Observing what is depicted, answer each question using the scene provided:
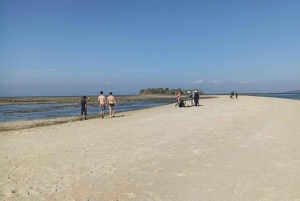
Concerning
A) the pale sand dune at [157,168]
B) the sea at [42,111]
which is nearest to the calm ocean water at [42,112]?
the sea at [42,111]

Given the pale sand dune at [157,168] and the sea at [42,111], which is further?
the sea at [42,111]

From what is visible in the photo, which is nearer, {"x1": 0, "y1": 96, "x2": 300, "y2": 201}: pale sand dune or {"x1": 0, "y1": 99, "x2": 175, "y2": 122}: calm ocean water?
{"x1": 0, "y1": 96, "x2": 300, "y2": 201}: pale sand dune

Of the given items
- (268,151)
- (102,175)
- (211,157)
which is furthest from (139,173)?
(268,151)

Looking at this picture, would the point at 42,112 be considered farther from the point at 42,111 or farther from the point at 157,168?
the point at 157,168

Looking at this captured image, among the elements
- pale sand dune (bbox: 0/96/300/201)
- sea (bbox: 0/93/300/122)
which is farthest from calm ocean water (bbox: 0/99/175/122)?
pale sand dune (bbox: 0/96/300/201)

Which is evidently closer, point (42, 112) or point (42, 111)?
point (42, 112)

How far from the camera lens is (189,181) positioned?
5.55 m

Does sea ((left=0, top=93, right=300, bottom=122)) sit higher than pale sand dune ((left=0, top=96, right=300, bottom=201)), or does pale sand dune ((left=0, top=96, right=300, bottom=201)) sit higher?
pale sand dune ((left=0, top=96, right=300, bottom=201))

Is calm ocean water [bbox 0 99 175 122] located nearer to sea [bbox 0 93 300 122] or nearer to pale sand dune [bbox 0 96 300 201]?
sea [bbox 0 93 300 122]

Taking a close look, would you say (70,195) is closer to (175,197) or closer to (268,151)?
(175,197)

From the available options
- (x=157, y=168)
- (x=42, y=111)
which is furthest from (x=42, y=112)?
(x=157, y=168)

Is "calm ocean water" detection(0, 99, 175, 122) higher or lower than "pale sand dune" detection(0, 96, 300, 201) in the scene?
lower

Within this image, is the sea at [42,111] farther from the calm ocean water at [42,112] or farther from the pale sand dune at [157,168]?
the pale sand dune at [157,168]

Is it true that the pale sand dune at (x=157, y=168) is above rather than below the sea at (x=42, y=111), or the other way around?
above
